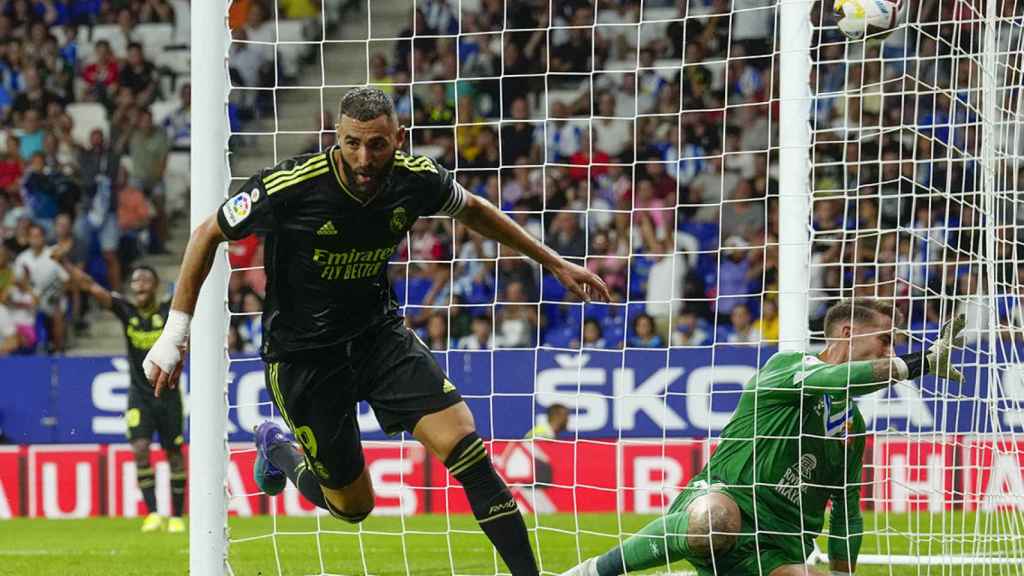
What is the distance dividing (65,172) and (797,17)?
10.7 m

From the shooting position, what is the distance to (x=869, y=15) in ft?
21.2

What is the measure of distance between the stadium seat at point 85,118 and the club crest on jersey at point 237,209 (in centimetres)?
1167

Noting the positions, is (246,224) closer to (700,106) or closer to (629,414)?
(629,414)

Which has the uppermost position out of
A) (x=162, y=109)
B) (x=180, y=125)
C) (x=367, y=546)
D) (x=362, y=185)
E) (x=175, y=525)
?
(x=162, y=109)

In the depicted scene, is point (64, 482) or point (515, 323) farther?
point (515, 323)

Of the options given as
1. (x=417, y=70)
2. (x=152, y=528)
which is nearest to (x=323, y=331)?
(x=152, y=528)

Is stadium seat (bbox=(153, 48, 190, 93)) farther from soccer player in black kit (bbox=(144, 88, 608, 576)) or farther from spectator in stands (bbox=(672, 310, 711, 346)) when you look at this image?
soccer player in black kit (bbox=(144, 88, 608, 576))

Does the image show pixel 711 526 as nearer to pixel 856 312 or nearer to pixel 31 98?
pixel 856 312

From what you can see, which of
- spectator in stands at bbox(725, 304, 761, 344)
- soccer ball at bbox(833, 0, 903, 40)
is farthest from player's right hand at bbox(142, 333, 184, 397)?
spectator in stands at bbox(725, 304, 761, 344)

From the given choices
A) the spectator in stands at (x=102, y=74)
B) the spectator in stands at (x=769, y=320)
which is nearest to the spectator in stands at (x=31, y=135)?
the spectator in stands at (x=102, y=74)

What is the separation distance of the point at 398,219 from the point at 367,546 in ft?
15.2

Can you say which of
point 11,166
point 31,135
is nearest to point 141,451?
point 11,166

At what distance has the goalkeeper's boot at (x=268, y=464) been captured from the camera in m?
6.93

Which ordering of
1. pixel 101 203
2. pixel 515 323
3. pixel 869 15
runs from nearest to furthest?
pixel 869 15, pixel 515 323, pixel 101 203
